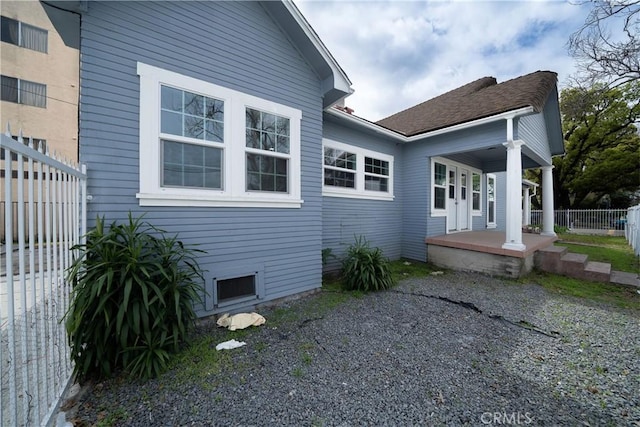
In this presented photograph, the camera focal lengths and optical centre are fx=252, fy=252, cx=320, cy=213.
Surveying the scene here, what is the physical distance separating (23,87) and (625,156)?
36.6 m

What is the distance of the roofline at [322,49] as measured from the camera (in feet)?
13.3

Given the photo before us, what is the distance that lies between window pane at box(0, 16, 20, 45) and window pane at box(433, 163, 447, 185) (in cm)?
1912

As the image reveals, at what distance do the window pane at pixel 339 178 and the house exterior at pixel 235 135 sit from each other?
33 millimetres

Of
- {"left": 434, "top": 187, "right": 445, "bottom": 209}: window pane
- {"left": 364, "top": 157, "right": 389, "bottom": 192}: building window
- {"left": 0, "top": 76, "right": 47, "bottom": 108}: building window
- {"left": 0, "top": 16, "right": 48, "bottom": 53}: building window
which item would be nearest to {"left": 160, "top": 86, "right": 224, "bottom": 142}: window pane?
{"left": 364, "top": 157, "right": 389, "bottom": 192}: building window

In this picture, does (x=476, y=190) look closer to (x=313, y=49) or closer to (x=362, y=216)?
(x=362, y=216)

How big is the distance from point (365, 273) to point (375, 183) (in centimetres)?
292

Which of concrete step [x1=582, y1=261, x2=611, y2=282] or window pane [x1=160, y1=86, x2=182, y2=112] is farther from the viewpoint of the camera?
concrete step [x1=582, y1=261, x2=611, y2=282]

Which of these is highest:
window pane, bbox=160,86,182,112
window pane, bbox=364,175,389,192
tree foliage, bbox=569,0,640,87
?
tree foliage, bbox=569,0,640,87


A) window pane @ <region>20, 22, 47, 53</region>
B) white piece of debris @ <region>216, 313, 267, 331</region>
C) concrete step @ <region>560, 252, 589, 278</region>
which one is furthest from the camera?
window pane @ <region>20, 22, 47, 53</region>

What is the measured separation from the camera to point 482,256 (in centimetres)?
612

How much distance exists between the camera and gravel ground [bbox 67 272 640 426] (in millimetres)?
1999

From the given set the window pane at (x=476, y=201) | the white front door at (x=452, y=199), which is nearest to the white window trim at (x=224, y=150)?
the white front door at (x=452, y=199)

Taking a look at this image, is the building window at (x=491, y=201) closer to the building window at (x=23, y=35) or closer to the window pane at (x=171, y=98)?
the window pane at (x=171, y=98)

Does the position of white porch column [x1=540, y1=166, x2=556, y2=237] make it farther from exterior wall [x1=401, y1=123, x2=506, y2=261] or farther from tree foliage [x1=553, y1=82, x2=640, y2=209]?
tree foliage [x1=553, y1=82, x2=640, y2=209]
